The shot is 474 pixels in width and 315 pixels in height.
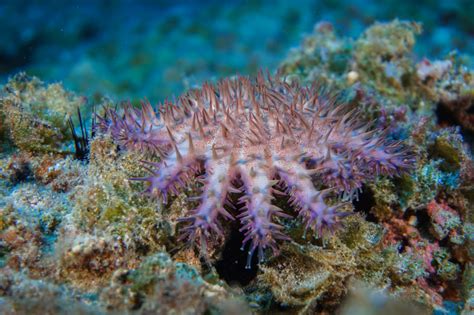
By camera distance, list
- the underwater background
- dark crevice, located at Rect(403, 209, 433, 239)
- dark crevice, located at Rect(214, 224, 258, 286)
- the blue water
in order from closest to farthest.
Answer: the underwater background → dark crevice, located at Rect(214, 224, 258, 286) → dark crevice, located at Rect(403, 209, 433, 239) → the blue water

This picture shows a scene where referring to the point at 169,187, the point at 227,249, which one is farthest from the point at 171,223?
the point at 227,249

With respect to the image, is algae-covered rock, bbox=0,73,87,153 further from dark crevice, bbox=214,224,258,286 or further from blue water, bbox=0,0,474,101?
blue water, bbox=0,0,474,101

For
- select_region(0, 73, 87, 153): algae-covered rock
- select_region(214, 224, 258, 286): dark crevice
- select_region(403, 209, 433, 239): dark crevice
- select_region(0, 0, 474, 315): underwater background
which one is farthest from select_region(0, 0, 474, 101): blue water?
select_region(214, 224, 258, 286): dark crevice

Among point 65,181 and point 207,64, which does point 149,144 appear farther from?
point 207,64

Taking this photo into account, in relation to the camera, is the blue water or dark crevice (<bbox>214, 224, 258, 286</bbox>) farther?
the blue water

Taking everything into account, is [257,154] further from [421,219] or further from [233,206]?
[421,219]

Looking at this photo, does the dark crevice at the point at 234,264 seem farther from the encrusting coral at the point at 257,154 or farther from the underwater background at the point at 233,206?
the encrusting coral at the point at 257,154
